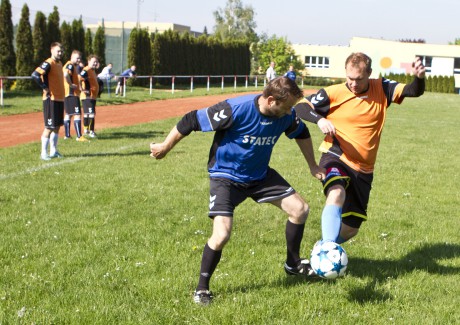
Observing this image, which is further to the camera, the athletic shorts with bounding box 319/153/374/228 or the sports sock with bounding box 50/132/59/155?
the sports sock with bounding box 50/132/59/155

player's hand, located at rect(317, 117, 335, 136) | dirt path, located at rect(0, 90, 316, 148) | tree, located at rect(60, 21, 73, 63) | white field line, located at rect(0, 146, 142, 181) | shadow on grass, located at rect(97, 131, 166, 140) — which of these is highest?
tree, located at rect(60, 21, 73, 63)

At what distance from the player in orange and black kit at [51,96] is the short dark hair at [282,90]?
8049 millimetres

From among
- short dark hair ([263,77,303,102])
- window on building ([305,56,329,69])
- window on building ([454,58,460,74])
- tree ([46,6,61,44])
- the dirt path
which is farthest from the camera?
window on building ([305,56,329,69])

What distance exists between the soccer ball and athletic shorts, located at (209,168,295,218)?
0.65m

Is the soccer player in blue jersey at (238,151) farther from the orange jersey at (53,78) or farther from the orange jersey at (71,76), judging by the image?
the orange jersey at (71,76)

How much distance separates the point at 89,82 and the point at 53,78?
3114mm

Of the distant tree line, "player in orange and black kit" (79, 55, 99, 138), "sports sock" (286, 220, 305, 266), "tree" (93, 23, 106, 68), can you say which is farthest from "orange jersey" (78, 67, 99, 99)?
the distant tree line

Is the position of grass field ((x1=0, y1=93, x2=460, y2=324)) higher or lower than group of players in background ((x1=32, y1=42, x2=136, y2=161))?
lower

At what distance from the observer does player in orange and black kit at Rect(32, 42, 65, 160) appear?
11516 millimetres

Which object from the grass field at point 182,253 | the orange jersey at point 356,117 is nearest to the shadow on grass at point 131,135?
the grass field at point 182,253

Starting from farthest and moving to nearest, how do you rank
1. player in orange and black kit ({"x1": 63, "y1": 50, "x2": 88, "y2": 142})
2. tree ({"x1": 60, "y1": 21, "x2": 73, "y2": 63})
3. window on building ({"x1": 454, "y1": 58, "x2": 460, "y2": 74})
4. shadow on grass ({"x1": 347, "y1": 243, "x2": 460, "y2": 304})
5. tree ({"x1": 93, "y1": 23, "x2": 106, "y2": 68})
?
window on building ({"x1": 454, "y1": 58, "x2": 460, "y2": 74}) → tree ({"x1": 93, "y1": 23, "x2": 106, "y2": 68}) → tree ({"x1": 60, "y1": 21, "x2": 73, "y2": 63}) → player in orange and black kit ({"x1": 63, "y1": 50, "x2": 88, "y2": 142}) → shadow on grass ({"x1": 347, "y1": 243, "x2": 460, "y2": 304})

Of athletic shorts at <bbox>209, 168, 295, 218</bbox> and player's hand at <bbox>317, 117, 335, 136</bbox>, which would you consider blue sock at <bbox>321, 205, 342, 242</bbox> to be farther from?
player's hand at <bbox>317, 117, 335, 136</bbox>

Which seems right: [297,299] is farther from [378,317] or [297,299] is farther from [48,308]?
[48,308]

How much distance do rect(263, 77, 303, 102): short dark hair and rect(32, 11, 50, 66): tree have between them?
28.0 m
